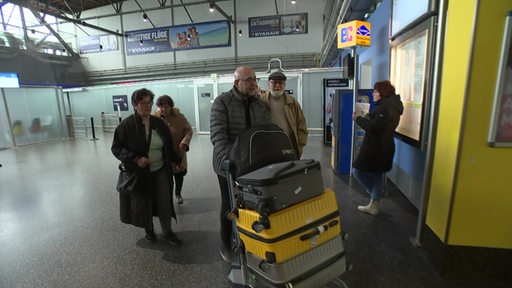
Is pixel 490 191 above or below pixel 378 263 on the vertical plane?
above

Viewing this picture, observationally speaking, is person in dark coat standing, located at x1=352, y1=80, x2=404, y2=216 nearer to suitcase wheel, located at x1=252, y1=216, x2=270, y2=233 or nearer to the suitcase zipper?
the suitcase zipper

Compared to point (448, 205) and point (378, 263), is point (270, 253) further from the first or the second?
point (448, 205)

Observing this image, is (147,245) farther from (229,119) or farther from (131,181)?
(229,119)

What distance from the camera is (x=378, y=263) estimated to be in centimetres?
213

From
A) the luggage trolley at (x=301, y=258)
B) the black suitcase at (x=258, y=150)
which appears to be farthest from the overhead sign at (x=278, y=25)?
the luggage trolley at (x=301, y=258)

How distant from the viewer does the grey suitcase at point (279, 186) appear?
126 centimetres

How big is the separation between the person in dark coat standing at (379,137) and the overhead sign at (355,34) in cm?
167

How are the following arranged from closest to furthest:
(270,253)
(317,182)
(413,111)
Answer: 1. (270,253)
2. (317,182)
3. (413,111)

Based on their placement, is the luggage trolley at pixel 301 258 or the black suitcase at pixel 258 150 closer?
the luggage trolley at pixel 301 258

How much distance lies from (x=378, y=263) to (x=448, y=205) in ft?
2.52

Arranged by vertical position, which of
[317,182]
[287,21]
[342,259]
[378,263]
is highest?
[287,21]

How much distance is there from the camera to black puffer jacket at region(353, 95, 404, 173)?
106 inches

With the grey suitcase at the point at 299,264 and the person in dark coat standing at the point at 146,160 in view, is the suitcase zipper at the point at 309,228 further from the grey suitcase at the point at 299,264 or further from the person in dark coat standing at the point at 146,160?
the person in dark coat standing at the point at 146,160

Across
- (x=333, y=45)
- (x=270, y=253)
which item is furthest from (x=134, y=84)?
(x=270, y=253)
